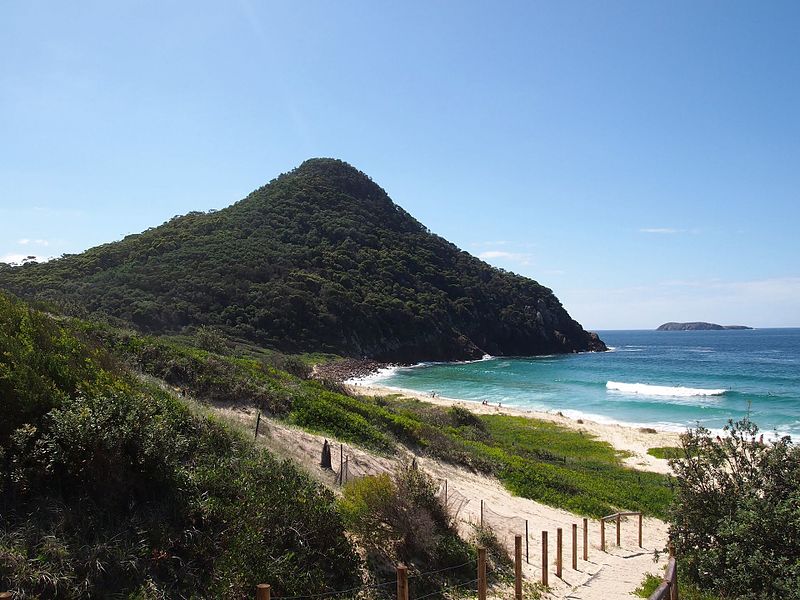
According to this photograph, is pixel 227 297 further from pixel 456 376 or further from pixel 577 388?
pixel 577 388

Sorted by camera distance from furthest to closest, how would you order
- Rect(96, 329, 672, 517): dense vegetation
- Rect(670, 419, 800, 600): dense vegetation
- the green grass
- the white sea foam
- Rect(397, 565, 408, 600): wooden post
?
the white sea foam < Rect(96, 329, 672, 517): dense vegetation < the green grass < Rect(670, 419, 800, 600): dense vegetation < Rect(397, 565, 408, 600): wooden post

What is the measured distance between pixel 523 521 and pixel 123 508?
10206 mm

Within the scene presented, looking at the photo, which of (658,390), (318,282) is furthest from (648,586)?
(318,282)

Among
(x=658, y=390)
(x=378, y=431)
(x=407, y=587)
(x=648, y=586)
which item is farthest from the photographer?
(x=658, y=390)

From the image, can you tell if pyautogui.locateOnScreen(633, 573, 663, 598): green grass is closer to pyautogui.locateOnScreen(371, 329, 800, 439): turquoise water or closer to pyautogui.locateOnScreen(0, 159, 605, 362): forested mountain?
pyautogui.locateOnScreen(371, 329, 800, 439): turquoise water

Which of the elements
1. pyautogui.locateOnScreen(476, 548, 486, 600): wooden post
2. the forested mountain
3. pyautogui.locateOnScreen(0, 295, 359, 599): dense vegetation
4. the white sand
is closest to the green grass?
the white sand

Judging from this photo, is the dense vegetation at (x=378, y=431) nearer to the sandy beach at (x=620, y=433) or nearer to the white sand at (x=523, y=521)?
the white sand at (x=523, y=521)

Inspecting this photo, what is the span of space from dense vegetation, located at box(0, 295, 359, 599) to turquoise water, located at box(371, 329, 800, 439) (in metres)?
36.4

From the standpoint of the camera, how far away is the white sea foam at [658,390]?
51.2 m

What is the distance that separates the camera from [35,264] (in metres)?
64.6

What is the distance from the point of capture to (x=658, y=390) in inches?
2165

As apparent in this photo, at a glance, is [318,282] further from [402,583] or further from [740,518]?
[402,583]

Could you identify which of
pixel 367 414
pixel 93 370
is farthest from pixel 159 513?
pixel 367 414

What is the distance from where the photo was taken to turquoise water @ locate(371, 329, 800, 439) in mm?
41000
